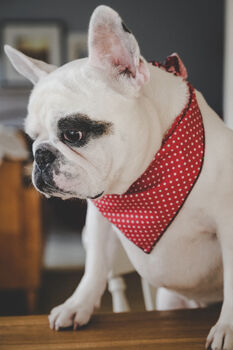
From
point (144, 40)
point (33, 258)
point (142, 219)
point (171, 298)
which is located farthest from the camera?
point (144, 40)

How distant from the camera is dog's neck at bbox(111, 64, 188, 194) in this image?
2.54 feet

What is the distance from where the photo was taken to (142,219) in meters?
0.83

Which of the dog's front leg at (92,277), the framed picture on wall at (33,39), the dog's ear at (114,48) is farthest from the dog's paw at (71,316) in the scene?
the framed picture on wall at (33,39)

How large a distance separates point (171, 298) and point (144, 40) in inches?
188

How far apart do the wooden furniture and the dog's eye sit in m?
1.46

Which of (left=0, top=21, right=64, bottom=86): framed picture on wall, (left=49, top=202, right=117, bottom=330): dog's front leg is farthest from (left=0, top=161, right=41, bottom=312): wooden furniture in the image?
(left=0, top=21, right=64, bottom=86): framed picture on wall

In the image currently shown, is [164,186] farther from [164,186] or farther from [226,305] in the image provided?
[226,305]

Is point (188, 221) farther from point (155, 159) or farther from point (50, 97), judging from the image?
point (50, 97)

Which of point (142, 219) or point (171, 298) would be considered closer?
point (142, 219)

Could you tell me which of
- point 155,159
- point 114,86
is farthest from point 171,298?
point 114,86

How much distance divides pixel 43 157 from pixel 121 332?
0.33m

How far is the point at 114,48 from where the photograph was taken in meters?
0.73

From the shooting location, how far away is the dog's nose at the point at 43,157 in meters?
0.77

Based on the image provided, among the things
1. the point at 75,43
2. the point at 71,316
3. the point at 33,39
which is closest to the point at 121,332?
the point at 71,316
